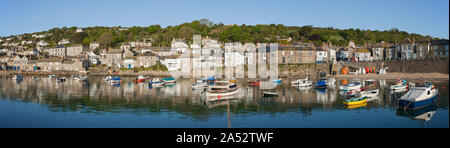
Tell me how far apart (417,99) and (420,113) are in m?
1.38

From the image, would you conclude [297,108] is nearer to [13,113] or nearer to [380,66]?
[13,113]

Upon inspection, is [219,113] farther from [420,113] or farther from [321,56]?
[321,56]

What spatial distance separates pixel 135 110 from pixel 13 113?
9715 mm

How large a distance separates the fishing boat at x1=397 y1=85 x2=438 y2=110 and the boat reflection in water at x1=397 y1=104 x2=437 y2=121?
303 millimetres

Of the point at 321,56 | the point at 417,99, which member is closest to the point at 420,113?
the point at 417,99

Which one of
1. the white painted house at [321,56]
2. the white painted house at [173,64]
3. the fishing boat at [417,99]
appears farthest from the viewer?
the white painted house at [321,56]

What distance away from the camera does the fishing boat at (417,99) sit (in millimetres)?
24891

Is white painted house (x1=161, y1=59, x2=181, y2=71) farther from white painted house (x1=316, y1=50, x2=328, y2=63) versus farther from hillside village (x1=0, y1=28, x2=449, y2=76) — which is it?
white painted house (x1=316, y1=50, x2=328, y2=63)

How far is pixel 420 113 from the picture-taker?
945 inches

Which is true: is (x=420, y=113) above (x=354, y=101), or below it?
below

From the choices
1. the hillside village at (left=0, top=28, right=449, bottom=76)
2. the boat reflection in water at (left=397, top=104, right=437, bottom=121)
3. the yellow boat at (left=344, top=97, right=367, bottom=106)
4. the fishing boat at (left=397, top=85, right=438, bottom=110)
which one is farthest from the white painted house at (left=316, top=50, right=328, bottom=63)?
the boat reflection in water at (left=397, top=104, right=437, bottom=121)

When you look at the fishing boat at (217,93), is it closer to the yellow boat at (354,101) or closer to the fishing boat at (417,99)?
the yellow boat at (354,101)

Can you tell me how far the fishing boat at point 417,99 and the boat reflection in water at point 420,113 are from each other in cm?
30

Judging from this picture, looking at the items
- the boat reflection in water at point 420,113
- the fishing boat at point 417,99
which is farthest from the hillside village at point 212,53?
the boat reflection in water at point 420,113
